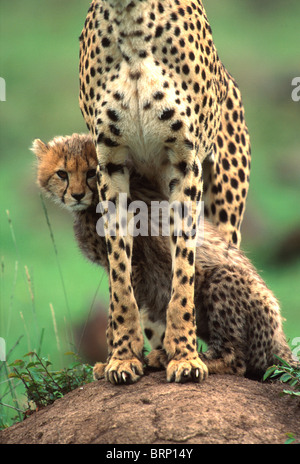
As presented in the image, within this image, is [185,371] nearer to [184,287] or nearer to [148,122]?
[184,287]

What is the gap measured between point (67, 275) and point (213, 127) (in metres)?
3.80

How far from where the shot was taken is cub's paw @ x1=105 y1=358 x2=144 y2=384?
10.0ft

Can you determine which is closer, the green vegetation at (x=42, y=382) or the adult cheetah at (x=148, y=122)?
the adult cheetah at (x=148, y=122)

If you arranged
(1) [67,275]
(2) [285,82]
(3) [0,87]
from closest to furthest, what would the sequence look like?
(1) [67,275]
(3) [0,87]
(2) [285,82]

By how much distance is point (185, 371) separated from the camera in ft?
9.86

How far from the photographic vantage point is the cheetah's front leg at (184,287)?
304 centimetres

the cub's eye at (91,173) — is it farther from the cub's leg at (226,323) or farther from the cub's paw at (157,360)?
the cub's paw at (157,360)

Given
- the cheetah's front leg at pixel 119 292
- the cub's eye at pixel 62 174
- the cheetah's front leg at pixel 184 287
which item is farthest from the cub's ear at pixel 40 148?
the cheetah's front leg at pixel 184 287

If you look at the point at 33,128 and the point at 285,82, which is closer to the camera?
the point at 33,128

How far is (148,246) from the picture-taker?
11.5 feet

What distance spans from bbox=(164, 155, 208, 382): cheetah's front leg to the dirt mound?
66mm

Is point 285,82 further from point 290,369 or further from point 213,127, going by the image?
point 290,369

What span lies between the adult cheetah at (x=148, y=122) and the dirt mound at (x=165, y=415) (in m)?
0.10

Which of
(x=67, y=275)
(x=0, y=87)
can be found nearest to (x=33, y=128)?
(x=0, y=87)
